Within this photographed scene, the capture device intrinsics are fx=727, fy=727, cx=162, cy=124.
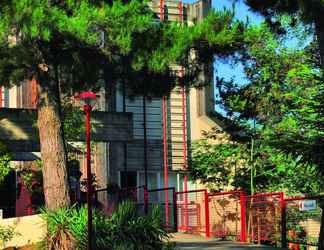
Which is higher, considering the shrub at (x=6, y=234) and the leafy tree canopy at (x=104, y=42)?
the leafy tree canopy at (x=104, y=42)

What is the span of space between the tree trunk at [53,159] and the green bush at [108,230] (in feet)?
1.10

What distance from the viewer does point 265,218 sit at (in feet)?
65.3

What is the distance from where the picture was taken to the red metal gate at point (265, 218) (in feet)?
64.3

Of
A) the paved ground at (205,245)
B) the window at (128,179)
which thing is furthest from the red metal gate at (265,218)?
the window at (128,179)

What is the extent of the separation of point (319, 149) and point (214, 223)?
8.49 m

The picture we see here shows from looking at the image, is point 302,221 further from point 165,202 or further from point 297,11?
point 165,202

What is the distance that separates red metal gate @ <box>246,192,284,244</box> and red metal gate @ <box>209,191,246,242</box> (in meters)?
0.23

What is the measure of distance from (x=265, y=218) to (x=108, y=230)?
20.6 ft

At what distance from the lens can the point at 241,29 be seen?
1561 centimetres

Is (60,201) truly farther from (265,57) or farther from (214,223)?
(265,57)

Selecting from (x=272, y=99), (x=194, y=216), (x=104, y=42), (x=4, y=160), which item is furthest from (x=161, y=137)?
(x=104, y=42)

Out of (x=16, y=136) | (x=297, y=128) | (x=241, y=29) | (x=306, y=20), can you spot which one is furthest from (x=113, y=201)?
(x=306, y=20)

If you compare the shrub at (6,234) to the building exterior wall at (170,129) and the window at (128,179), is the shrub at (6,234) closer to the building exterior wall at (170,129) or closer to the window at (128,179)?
the building exterior wall at (170,129)

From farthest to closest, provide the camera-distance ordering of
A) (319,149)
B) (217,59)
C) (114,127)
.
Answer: (114,127), (217,59), (319,149)
